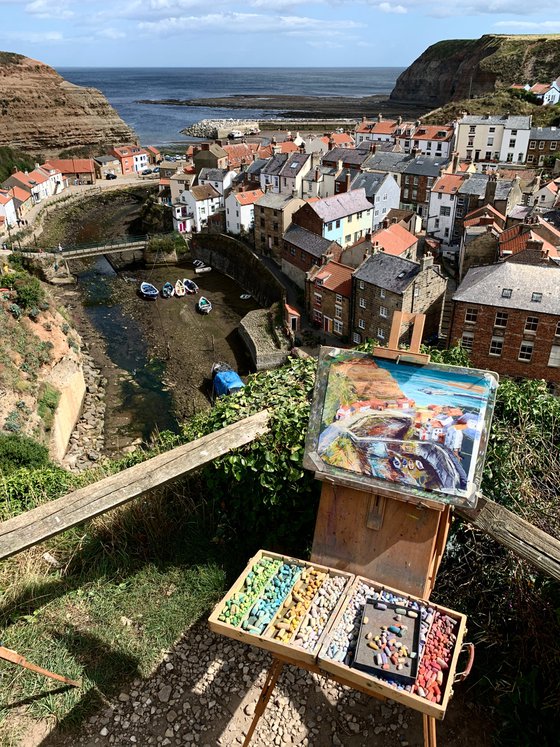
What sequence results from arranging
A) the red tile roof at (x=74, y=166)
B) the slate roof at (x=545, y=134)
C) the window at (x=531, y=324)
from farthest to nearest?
1. the red tile roof at (x=74, y=166)
2. the slate roof at (x=545, y=134)
3. the window at (x=531, y=324)

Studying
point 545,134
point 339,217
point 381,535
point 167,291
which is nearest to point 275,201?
point 339,217

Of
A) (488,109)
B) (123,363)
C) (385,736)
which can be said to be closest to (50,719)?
(385,736)

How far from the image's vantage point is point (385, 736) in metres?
5.57

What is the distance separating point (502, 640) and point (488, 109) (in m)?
103

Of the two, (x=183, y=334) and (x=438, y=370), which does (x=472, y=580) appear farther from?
(x=183, y=334)

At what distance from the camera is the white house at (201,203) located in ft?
193

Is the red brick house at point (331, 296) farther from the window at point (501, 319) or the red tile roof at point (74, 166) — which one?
the red tile roof at point (74, 166)

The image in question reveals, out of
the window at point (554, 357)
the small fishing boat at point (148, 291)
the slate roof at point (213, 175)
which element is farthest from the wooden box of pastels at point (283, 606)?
the slate roof at point (213, 175)

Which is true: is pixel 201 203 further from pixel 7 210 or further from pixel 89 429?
pixel 89 429

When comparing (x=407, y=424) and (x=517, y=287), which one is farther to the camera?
(x=517, y=287)

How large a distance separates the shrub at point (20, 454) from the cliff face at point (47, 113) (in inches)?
4107

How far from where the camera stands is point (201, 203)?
5916 centimetres

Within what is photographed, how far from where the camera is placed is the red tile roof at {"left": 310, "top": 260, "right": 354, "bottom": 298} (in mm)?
34656

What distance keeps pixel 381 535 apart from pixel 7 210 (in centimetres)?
6908
